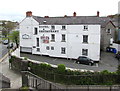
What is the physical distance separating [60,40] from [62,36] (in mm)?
853

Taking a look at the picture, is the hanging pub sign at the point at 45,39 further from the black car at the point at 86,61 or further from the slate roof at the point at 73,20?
the black car at the point at 86,61

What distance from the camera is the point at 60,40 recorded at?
2798cm

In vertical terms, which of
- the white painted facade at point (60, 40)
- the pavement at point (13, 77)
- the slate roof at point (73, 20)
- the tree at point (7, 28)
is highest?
the tree at point (7, 28)

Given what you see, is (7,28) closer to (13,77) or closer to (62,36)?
(62,36)

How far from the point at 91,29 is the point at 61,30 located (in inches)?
222

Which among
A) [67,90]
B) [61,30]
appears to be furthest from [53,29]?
[67,90]

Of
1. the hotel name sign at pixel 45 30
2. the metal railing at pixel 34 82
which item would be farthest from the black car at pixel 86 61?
the metal railing at pixel 34 82

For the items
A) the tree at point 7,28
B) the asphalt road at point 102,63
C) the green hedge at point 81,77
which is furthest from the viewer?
the tree at point 7,28

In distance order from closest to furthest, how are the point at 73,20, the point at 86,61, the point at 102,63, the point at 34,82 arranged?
1. the point at 34,82
2. the point at 86,61
3. the point at 102,63
4. the point at 73,20

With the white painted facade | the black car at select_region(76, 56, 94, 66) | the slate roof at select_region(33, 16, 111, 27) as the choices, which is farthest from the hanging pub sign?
the black car at select_region(76, 56, 94, 66)

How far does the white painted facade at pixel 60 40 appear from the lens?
2581cm

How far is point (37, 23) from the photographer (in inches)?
1166

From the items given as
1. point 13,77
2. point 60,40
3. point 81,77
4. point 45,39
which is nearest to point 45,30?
point 45,39

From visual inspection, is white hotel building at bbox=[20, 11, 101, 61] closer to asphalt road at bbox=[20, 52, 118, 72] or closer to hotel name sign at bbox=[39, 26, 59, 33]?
hotel name sign at bbox=[39, 26, 59, 33]
